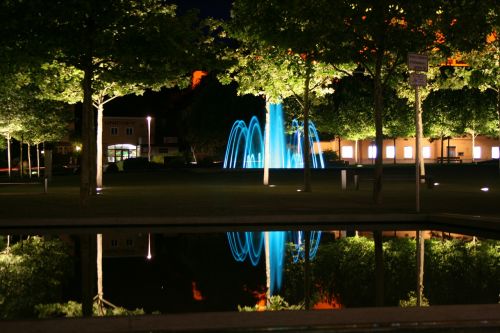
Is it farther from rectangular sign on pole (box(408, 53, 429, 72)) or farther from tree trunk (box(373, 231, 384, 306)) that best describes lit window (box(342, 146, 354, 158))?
tree trunk (box(373, 231, 384, 306))

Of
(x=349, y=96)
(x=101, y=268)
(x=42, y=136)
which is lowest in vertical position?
(x=101, y=268)

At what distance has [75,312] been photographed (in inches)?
320

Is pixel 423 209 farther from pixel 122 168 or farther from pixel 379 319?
pixel 122 168

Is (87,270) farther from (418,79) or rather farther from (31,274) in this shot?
(418,79)

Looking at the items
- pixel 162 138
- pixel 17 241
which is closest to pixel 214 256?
pixel 17 241

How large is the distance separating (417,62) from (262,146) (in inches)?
2215

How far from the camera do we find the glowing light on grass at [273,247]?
1156 centimetres

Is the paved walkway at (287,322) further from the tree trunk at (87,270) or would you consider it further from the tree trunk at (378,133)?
the tree trunk at (378,133)

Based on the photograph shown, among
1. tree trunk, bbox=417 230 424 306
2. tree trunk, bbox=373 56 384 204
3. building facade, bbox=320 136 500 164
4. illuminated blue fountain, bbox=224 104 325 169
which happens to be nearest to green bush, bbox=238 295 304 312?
tree trunk, bbox=417 230 424 306

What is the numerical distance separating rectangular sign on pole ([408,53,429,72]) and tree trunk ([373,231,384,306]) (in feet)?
16.7

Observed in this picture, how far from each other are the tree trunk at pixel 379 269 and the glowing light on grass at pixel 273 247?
4.02 feet

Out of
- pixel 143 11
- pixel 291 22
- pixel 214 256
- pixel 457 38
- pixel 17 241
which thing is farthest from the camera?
pixel 143 11

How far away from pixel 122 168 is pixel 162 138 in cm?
3110

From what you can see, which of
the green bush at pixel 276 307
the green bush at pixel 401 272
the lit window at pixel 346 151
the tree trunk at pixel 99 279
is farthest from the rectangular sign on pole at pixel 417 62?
the lit window at pixel 346 151
